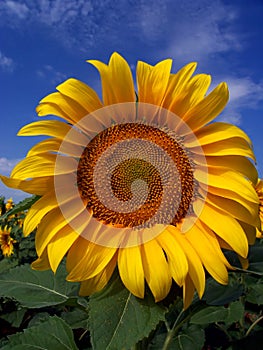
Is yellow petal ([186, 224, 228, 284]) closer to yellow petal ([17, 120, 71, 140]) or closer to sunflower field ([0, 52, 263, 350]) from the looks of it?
sunflower field ([0, 52, 263, 350])

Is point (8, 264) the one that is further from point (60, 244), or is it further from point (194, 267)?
point (194, 267)

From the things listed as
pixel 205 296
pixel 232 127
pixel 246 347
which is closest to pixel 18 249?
pixel 246 347

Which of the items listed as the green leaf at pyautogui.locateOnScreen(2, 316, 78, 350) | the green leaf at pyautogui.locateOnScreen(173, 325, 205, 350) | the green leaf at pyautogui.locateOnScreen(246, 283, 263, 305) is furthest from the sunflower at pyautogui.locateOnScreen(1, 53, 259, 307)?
the green leaf at pyautogui.locateOnScreen(246, 283, 263, 305)

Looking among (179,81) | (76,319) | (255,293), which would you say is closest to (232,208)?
(179,81)

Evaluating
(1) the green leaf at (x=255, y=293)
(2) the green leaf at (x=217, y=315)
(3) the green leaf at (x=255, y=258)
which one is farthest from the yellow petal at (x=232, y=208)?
(1) the green leaf at (x=255, y=293)

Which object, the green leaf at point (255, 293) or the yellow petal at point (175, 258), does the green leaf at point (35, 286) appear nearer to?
the yellow petal at point (175, 258)

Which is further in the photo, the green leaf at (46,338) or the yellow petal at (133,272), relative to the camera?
the green leaf at (46,338)
